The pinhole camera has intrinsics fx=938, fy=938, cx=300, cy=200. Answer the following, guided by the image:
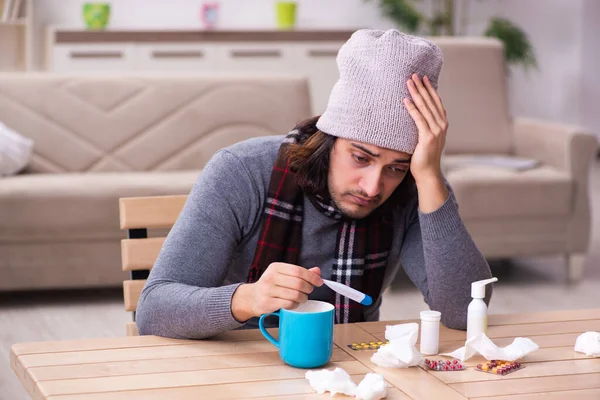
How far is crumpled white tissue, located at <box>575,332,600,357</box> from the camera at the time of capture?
53.1 inches

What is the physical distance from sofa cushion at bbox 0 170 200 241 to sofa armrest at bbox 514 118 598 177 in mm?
1586

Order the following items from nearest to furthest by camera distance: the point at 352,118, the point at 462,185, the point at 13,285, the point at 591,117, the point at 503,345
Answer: the point at 503,345 → the point at 352,118 → the point at 13,285 → the point at 462,185 → the point at 591,117

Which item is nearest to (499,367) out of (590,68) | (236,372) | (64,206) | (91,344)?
(236,372)

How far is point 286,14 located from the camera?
6270mm

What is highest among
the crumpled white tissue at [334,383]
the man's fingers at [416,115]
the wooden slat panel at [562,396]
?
the man's fingers at [416,115]

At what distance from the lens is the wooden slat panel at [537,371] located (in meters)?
1.24

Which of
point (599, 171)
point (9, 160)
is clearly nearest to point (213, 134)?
point (9, 160)

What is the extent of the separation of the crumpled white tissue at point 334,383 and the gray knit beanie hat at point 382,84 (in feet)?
1.60

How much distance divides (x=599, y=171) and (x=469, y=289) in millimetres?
5912

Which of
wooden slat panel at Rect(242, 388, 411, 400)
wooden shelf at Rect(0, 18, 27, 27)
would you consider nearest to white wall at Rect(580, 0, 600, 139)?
wooden shelf at Rect(0, 18, 27, 27)

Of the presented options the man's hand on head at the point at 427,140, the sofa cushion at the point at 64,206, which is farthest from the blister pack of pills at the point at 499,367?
the sofa cushion at the point at 64,206

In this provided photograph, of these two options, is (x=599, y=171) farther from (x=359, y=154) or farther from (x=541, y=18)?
(x=359, y=154)

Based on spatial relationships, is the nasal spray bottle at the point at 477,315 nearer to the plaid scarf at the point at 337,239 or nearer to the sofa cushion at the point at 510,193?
the plaid scarf at the point at 337,239

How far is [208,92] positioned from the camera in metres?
3.99
